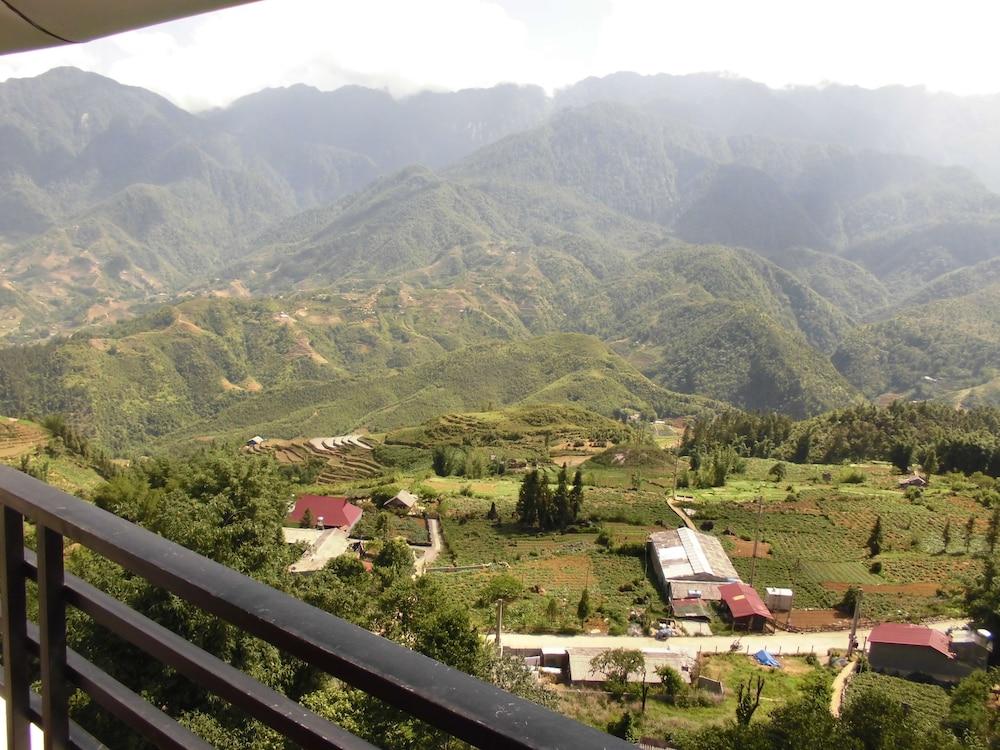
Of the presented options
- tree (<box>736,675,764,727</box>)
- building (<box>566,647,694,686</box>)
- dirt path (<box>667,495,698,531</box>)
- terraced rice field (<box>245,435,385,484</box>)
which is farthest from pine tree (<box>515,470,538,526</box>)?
terraced rice field (<box>245,435,385,484</box>)

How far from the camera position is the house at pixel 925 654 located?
2031cm

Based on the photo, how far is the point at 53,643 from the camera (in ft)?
5.08

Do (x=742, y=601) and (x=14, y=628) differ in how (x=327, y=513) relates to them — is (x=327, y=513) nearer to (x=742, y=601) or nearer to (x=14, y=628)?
(x=742, y=601)

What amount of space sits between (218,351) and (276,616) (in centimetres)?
10824

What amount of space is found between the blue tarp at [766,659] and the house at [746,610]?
2.71m

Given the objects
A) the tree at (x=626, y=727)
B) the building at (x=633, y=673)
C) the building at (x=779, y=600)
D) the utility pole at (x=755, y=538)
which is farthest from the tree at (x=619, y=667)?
the utility pole at (x=755, y=538)

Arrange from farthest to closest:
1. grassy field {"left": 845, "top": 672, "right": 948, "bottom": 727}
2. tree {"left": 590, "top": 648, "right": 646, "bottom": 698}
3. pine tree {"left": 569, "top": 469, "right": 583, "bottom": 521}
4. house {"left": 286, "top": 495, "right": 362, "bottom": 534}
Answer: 1. pine tree {"left": 569, "top": 469, "right": 583, "bottom": 521}
2. house {"left": 286, "top": 495, "right": 362, "bottom": 534}
3. tree {"left": 590, "top": 648, "right": 646, "bottom": 698}
4. grassy field {"left": 845, "top": 672, "right": 948, "bottom": 727}

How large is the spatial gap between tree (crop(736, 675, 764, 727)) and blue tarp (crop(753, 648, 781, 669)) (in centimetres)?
131

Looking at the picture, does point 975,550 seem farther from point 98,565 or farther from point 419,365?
point 419,365

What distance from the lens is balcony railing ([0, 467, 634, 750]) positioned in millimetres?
881

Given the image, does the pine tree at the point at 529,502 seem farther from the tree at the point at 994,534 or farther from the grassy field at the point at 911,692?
the tree at the point at 994,534

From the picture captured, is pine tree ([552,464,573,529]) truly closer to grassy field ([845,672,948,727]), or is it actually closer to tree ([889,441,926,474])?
grassy field ([845,672,948,727])

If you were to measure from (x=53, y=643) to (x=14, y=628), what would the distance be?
182mm

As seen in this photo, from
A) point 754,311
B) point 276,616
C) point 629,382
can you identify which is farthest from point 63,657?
point 754,311
